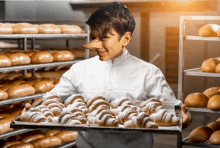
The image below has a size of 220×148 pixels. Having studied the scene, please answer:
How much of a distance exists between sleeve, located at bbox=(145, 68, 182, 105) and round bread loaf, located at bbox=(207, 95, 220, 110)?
99cm

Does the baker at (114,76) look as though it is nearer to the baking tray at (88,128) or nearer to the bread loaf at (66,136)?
the baking tray at (88,128)

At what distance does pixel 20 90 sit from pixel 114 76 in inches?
67.2

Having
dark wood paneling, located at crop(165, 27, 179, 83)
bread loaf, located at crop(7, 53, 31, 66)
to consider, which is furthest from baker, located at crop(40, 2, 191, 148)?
dark wood paneling, located at crop(165, 27, 179, 83)

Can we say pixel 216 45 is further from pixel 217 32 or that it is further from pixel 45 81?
pixel 45 81

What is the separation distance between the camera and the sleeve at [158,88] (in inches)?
78.9

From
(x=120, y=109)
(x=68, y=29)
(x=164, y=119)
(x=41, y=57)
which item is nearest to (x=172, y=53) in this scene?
(x=68, y=29)

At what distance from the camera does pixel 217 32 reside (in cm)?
295

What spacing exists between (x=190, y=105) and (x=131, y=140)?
1.43 m

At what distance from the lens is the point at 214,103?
2896 mm

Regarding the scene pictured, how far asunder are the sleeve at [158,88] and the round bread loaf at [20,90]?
181 centimetres

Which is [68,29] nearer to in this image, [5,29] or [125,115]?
[5,29]

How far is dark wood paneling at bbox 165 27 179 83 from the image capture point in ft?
15.7

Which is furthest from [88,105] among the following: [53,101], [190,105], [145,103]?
[190,105]

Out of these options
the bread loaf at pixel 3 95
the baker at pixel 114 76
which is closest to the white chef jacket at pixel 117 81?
the baker at pixel 114 76
